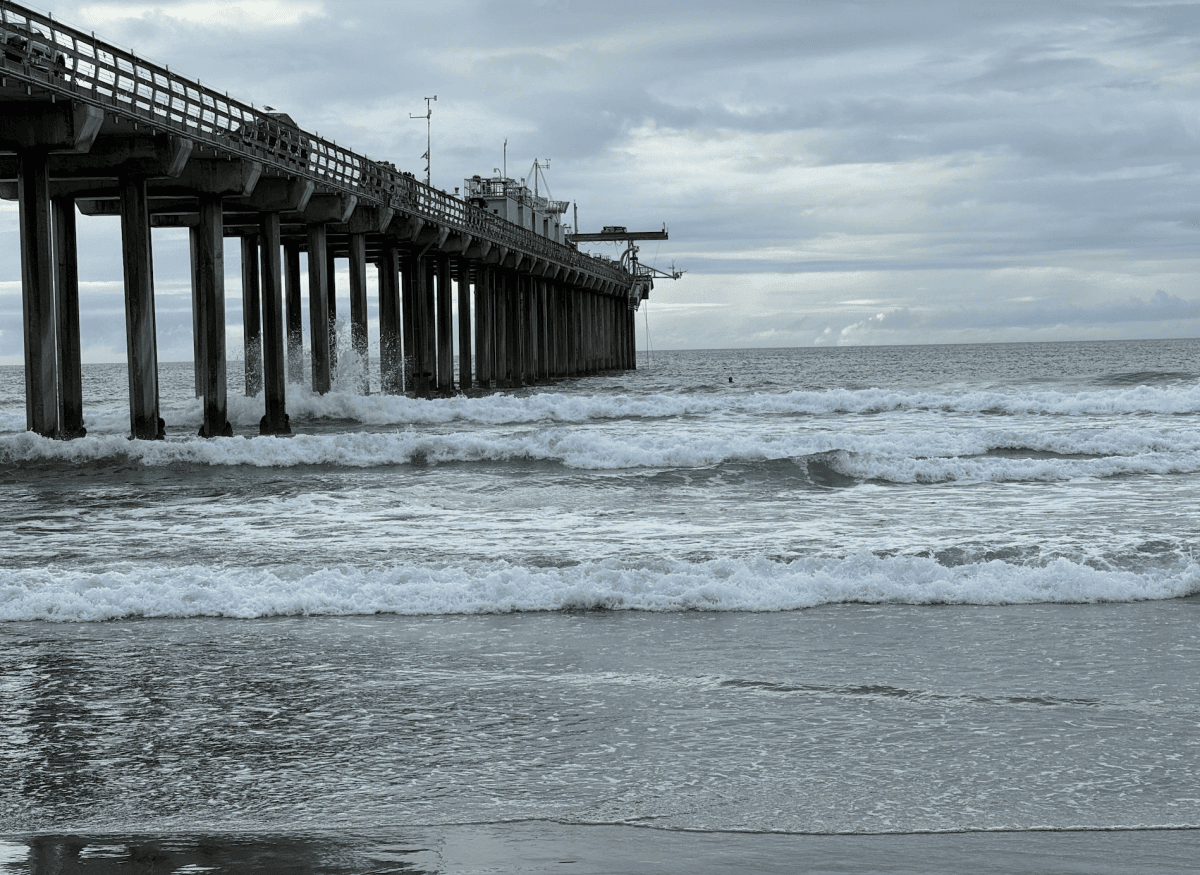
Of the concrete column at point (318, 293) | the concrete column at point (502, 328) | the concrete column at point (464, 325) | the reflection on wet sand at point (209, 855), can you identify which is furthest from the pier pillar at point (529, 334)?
the reflection on wet sand at point (209, 855)

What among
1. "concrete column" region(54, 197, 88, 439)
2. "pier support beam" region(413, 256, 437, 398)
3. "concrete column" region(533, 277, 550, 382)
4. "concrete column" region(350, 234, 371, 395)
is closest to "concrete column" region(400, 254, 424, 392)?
"pier support beam" region(413, 256, 437, 398)

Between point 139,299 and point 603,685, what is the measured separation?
52.1ft

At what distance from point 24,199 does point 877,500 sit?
11880 mm

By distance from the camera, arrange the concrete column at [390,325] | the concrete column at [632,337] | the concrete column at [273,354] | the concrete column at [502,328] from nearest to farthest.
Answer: the concrete column at [273,354], the concrete column at [390,325], the concrete column at [502,328], the concrete column at [632,337]

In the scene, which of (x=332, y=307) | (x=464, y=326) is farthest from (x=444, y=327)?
(x=332, y=307)

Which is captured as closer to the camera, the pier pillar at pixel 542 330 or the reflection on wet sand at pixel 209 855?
the reflection on wet sand at pixel 209 855

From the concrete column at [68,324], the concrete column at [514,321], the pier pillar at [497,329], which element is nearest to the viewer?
the concrete column at [68,324]

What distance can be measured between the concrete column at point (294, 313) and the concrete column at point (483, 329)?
29.3 feet

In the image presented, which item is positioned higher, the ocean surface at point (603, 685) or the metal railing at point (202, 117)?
the metal railing at point (202, 117)

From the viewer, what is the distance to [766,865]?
346 cm

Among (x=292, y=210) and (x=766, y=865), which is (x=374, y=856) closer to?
(x=766, y=865)

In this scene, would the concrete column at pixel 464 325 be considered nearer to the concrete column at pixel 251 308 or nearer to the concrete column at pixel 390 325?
the concrete column at pixel 390 325

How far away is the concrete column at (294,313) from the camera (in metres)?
33.7

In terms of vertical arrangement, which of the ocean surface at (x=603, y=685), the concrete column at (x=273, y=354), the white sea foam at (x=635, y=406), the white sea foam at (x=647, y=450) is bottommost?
the ocean surface at (x=603, y=685)
